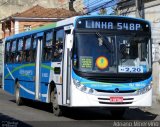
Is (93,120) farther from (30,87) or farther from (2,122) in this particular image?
(30,87)

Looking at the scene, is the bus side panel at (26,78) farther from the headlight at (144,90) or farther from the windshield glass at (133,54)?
the headlight at (144,90)

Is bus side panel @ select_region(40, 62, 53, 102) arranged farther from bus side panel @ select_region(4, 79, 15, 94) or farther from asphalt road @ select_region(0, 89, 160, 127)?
bus side panel @ select_region(4, 79, 15, 94)

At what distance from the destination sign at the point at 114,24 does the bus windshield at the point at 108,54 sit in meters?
0.25

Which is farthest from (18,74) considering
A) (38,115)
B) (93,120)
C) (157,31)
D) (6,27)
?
(6,27)

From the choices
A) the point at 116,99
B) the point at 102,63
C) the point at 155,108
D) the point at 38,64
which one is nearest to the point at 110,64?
the point at 102,63

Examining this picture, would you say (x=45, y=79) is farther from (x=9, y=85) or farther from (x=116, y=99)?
(x=9, y=85)

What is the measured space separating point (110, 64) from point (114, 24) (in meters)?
1.29

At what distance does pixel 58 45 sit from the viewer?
16.2 metres

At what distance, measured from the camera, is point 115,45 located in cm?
1493

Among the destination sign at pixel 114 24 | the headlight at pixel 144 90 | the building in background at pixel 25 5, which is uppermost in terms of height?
the building in background at pixel 25 5

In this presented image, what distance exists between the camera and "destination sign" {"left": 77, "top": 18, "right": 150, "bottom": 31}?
49.4 feet

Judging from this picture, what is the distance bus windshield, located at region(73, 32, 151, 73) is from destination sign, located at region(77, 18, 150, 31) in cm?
25

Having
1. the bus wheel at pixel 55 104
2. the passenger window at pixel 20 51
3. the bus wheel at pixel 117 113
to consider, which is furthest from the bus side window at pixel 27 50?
the bus wheel at pixel 117 113

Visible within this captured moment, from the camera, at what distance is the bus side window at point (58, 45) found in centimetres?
1595
